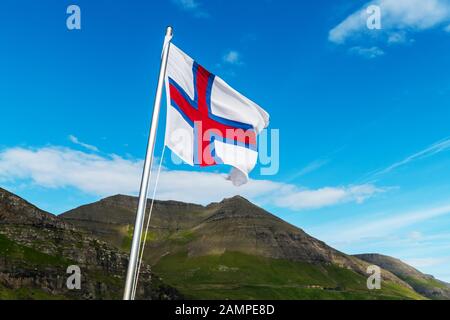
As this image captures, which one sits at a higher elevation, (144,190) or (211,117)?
(211,117)

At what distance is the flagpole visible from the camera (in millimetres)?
12066

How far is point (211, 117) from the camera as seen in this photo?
18.5 m

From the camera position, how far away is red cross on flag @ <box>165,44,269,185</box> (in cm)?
1764

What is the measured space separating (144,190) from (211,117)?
19.9 ft

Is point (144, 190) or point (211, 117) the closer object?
point (144, 190)

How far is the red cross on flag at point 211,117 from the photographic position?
57.9ft

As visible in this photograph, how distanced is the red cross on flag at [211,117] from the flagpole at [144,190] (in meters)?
1.58

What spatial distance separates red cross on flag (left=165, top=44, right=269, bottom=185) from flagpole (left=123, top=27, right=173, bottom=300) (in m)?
1.58

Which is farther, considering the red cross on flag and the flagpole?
the red cross on flag
